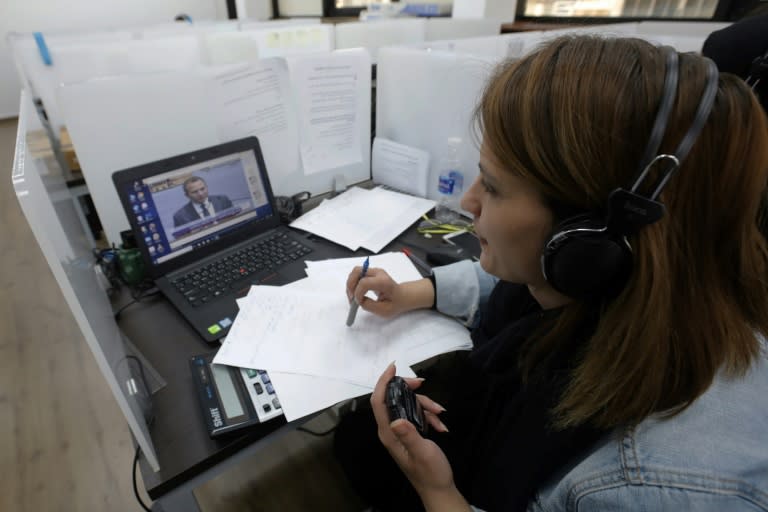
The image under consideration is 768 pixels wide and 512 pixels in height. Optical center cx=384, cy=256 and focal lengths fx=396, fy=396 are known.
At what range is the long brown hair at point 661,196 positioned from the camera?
0.37m

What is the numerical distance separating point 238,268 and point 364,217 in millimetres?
381

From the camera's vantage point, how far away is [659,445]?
39 centimetres

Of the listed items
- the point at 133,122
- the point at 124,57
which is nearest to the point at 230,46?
the point at 124,57

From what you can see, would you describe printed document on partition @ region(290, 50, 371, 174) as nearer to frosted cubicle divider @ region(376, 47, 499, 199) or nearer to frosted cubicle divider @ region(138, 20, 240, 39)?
frosted cubicle divider @ region(376, 47, 499, 199)

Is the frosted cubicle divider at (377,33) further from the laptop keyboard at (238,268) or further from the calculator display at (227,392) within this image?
the calculator display at (227,392)

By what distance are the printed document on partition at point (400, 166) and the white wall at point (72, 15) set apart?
503 centimetres

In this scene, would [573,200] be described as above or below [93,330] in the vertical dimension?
above

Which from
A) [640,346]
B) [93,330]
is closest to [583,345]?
[640,346]

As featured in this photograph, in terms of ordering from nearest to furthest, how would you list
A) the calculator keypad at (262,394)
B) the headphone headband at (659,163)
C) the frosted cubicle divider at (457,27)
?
the headphone headband at (659,163), the calculator keypad at (262,394), the frosted cubicle divider at (457,27)

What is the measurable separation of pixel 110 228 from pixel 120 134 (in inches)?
8.7

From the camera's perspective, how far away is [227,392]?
0.60 m

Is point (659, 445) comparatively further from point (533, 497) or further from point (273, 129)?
point (273, 129)

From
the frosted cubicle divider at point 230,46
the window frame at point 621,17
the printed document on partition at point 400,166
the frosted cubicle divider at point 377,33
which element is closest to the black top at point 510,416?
the printed document on partition at point 400,166

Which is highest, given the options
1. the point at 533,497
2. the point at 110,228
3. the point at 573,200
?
the point at 573,200
